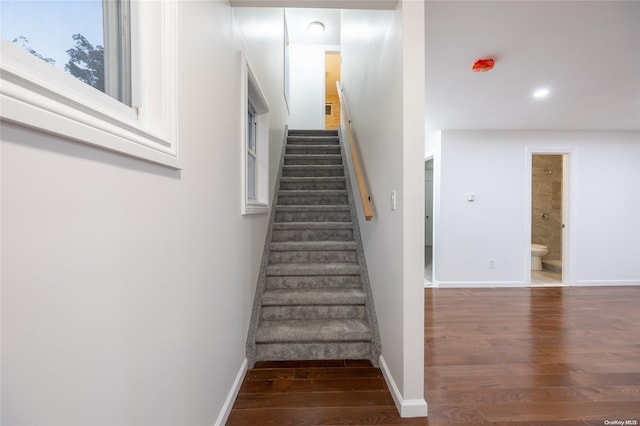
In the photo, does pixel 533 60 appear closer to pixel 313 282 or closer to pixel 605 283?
pixel 313 282

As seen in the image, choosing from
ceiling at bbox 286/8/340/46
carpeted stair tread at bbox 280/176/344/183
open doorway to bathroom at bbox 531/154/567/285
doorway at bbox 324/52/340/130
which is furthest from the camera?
doorway at bbox 324/52/340/130

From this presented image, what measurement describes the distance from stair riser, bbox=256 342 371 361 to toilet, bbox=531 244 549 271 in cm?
452

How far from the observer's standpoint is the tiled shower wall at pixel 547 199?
17.0 feet

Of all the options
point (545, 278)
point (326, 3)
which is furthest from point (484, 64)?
point (545, 278)

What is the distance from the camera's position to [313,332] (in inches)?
73.8

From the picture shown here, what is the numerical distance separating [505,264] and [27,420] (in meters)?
4.55

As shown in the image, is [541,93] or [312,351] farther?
[541,93]

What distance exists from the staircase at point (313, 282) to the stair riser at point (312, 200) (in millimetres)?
12

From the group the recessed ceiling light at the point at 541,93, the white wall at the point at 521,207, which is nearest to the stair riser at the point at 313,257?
the white wall at the point at 521,207

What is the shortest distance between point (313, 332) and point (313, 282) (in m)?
0.48

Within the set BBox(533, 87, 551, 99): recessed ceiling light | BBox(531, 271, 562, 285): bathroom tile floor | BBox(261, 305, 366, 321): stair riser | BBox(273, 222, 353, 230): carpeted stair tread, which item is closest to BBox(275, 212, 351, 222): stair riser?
BBox(273, 222, 353, 230): carpeted stair tread

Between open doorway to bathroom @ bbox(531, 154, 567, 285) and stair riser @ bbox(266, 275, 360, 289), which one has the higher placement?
open doorway to bathroom @ bbox(531, 154, 567, 285)

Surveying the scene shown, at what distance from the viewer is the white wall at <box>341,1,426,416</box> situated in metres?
1.38

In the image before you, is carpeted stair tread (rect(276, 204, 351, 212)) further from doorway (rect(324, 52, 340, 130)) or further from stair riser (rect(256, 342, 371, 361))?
doorway (rect(324, 52, 340, 130))
